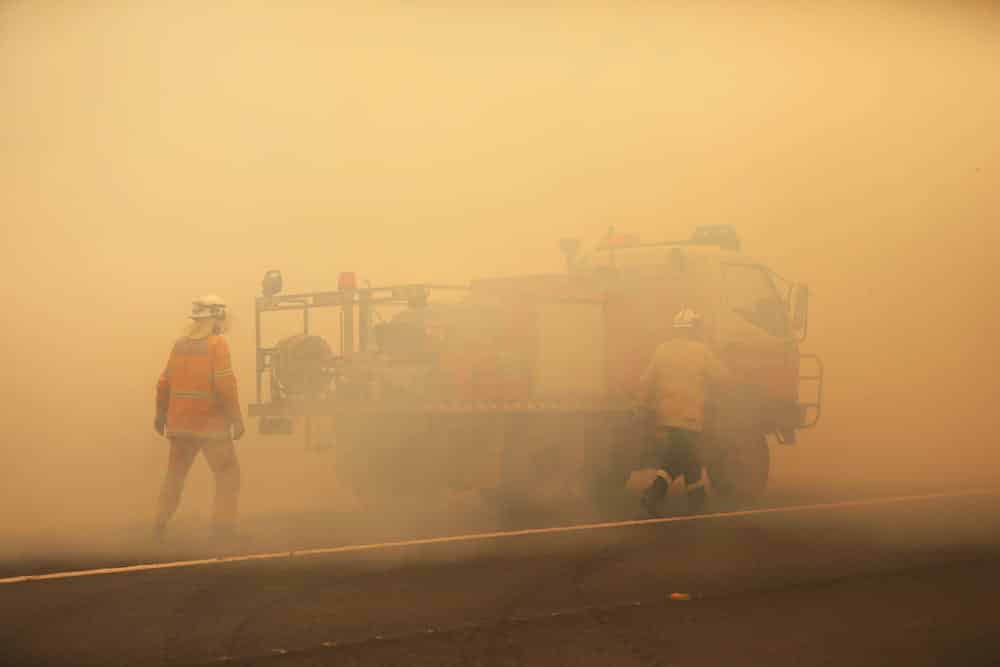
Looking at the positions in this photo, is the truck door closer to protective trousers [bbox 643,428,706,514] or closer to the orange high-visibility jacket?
protective trousers [bbox 643,428,706,514]

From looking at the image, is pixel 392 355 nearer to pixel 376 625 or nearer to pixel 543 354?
pixel 543 354

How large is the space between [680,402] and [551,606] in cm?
333

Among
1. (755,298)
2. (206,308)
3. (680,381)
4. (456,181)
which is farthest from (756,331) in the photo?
(206,308)

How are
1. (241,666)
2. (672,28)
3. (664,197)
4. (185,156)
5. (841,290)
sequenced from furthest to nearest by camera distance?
(841,290), (664,197), (672,28), (185,156), (241,666)

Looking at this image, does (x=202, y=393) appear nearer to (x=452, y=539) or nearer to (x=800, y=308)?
(x=452, y=539)

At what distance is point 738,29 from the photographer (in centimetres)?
1139

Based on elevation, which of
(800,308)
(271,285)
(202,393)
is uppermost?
(271,285)

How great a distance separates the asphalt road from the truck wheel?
6.32 ft

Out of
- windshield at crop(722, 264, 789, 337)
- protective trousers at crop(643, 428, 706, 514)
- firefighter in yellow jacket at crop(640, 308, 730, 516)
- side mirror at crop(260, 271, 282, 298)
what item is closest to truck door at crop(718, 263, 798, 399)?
windshield at crop(722, 264, 789, 337)

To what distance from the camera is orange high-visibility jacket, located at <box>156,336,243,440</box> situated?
7.02 m

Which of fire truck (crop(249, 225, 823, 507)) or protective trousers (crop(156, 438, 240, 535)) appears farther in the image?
fire truck (crop(249, 225, 823, 507))

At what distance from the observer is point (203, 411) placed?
7027 mm

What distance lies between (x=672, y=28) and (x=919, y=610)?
7601 millimetres

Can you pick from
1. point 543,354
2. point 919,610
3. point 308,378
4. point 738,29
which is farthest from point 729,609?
point 738,29
